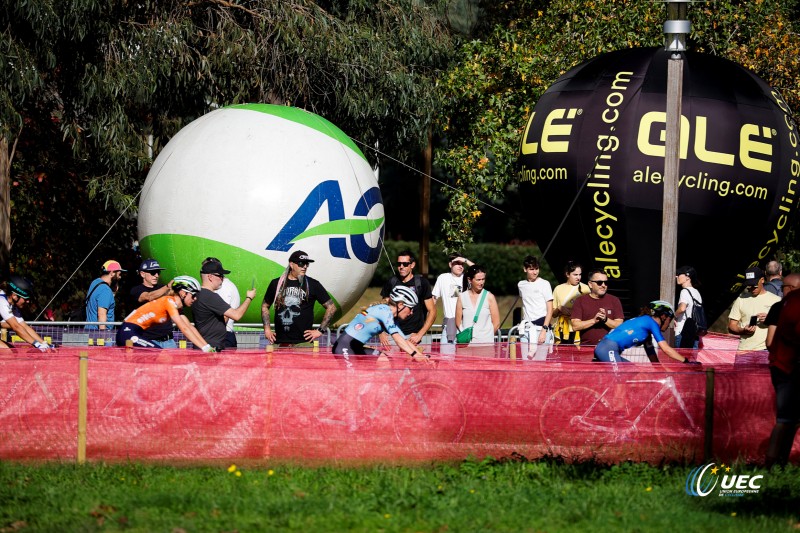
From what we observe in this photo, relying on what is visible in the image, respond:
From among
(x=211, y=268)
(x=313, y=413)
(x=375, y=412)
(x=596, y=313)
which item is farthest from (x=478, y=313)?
(x=313, y=413)

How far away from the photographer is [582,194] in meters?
16.2

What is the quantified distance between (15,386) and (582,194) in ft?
29.3

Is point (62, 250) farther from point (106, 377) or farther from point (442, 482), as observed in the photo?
point (442, 482)

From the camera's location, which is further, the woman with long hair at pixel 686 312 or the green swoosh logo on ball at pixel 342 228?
the green swoosh logo on ball at pixel 342 228

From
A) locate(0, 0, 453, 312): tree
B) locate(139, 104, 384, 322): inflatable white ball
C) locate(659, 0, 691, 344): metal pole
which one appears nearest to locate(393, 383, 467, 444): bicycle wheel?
locate(659, 0, 691, 344): metal pole

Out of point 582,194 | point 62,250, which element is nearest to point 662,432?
point 582,194

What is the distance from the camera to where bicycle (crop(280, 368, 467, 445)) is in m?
9.77

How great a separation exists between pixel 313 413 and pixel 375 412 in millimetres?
529

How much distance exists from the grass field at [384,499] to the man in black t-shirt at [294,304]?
3.22 meters

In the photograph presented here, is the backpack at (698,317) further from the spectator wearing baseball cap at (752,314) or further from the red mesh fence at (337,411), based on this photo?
the red mesh fence at (337,411)

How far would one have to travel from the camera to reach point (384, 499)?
322 inches

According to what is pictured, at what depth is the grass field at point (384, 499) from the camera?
7648 mm

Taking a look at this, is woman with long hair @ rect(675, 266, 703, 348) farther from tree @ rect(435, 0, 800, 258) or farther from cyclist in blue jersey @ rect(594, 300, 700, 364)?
tree @ rect(435, 0, 800, 258)

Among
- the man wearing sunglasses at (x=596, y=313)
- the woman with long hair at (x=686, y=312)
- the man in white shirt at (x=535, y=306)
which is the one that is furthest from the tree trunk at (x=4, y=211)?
the woman with long hair at (x=686, y=312)
